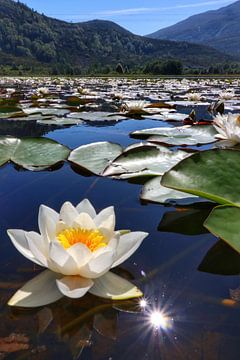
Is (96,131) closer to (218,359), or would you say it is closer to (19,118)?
(19,118)

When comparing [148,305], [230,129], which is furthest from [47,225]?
[230,129]

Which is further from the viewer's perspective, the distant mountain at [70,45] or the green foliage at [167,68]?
the distant mountain at [70,45]

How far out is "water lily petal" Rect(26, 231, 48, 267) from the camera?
75 cm

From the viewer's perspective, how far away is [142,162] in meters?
1.67

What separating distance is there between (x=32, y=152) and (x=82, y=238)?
1.15m

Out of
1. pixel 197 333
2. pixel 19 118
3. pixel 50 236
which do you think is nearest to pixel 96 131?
pixel 19 118

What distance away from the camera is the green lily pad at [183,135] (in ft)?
7.14

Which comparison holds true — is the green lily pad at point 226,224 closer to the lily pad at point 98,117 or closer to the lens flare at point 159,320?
the lens flare at point 159,320

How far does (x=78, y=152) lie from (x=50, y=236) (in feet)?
3.44

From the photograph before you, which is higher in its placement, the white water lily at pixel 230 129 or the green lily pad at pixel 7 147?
the white water lily at pixel 230 129

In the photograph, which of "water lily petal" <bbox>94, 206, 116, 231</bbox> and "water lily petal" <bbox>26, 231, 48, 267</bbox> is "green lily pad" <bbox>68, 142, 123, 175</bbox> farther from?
"water lily petal" <bbox>26, 231, 48, 267</bbox>

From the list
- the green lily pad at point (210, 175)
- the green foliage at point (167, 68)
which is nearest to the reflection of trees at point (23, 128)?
the green lily pad at point (210, 175)

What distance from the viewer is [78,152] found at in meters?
1.86

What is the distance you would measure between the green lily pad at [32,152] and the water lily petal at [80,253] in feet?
3.43
